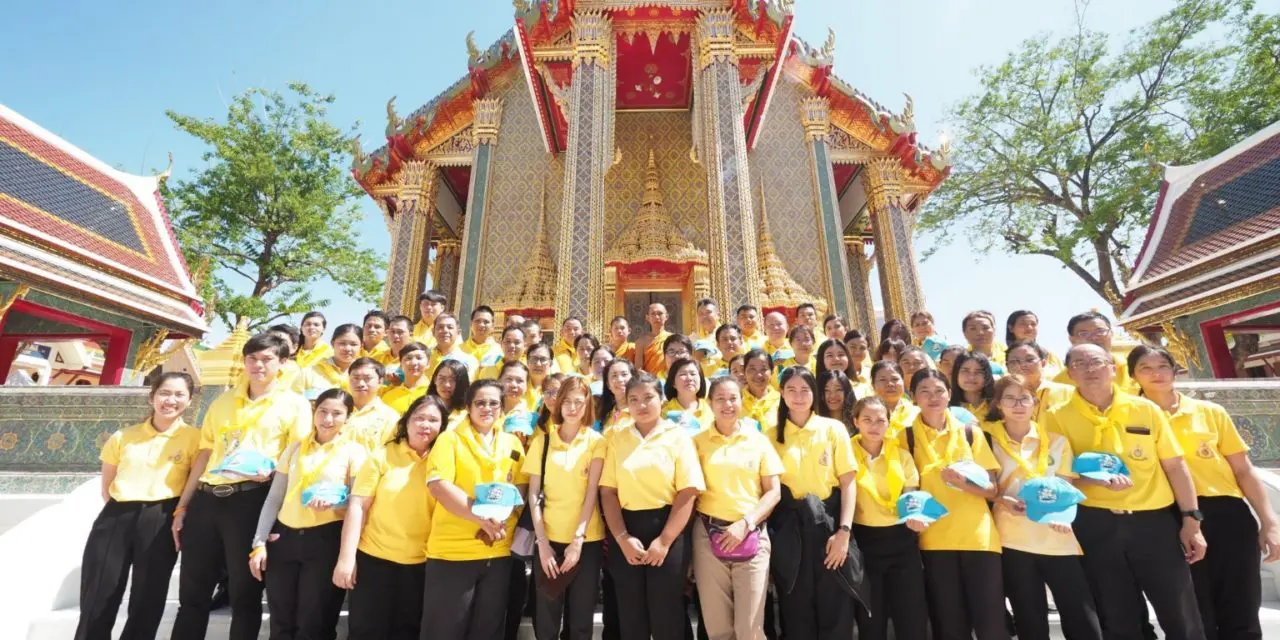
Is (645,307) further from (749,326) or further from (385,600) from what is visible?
(385,600)

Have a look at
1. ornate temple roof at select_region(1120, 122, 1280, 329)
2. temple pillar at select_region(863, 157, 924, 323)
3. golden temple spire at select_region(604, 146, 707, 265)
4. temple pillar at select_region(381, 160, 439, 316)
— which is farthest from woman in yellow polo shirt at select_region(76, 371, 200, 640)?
ornate temple roof at select_region(1120, 122, 1280, 329)

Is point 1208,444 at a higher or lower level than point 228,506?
higher

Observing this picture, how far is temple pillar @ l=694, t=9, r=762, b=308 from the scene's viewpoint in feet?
25.2

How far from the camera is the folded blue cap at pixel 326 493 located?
8.01ft

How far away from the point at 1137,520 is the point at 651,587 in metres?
2.11

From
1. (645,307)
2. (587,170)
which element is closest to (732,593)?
(587,170)

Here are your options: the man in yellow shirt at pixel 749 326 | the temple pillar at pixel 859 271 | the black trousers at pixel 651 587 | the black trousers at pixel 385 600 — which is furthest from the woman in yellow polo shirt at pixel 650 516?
the temple pillar at pixel 859 271

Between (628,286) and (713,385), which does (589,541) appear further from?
(628,286)

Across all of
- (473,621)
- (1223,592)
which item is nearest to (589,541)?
(473,621)

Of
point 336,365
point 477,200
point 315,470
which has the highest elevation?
point 477,200

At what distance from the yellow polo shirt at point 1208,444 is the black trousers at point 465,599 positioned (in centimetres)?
324

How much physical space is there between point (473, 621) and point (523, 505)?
51cm

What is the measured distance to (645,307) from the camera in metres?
11.1

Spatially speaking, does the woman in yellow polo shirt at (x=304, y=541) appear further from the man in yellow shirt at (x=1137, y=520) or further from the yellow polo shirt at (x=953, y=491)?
the man in yellow shirt at (x=1137, y=520)
